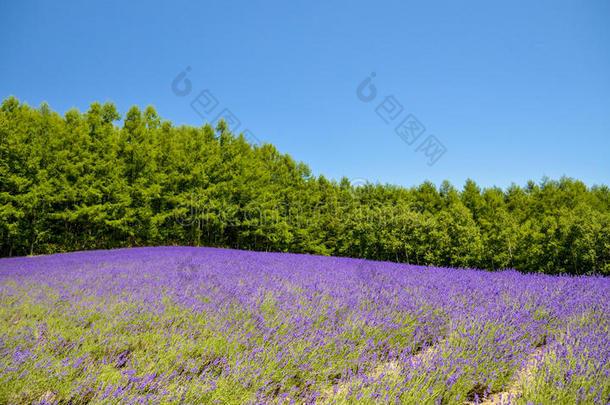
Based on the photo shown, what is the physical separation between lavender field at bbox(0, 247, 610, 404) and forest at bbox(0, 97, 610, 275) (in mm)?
16001

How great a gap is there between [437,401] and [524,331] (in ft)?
5.39

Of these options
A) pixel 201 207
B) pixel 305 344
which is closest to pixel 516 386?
pixel 305 344

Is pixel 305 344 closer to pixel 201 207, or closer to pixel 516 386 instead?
pixel 516 386

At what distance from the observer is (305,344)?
95.4 inches

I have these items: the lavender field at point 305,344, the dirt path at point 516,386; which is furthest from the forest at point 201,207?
the dirt path at point 516,386

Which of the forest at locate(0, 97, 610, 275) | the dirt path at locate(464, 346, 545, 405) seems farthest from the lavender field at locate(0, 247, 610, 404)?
the forest at locate(0, 97, 610, 275)

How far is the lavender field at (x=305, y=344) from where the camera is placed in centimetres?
187

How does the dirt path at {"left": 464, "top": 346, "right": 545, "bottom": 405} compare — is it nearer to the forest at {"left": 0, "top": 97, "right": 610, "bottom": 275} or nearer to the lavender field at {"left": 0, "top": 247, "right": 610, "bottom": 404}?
the lavender field at {"left": 0, "top": 247, "right": 610, "bottom": 404}

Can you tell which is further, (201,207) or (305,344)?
(201,207)

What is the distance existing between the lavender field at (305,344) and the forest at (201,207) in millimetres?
16001

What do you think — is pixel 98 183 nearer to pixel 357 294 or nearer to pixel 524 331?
pixel 357 294

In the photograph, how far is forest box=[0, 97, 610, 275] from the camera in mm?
16531

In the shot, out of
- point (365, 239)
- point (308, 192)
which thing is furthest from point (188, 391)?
point (308, 192)

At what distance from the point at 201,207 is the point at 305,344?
65.6 ft
